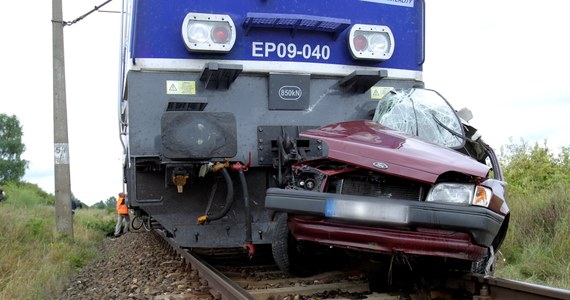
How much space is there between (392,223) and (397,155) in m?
0.44

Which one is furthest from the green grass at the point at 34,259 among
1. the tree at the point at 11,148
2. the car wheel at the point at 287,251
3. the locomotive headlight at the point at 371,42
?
the tree at the point at 11,148

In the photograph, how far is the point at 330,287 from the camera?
4.75 meters

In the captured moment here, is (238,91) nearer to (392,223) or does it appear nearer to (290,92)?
(290,92)

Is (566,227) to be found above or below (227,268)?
above

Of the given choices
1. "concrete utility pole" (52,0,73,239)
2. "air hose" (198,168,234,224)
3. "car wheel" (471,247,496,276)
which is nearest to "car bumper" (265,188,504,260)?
"car wheel" (471,247,496,276)

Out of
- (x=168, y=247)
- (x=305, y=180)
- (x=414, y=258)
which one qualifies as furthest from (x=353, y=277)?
(x=168, y=247)

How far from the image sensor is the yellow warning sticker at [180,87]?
4.97 meters

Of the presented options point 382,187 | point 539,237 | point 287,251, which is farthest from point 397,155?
point 539,237

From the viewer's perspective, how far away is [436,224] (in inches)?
129

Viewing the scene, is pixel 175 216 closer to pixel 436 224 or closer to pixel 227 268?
pixel 227 268

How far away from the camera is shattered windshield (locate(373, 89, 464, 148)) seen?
183 inches

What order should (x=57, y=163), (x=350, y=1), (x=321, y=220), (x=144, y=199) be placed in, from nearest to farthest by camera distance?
(x=321, y=220)
(x=144, y=199)
(x=350, y=1)
(x=57, y=163)

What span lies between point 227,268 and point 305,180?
242cm

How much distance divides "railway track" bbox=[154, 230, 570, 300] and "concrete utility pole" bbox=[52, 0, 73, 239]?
6113 millimetres
